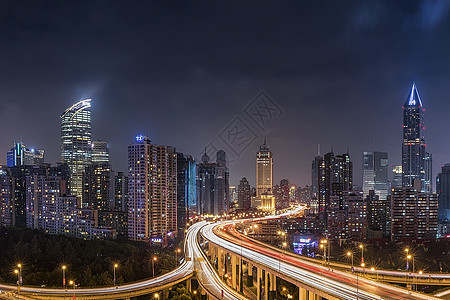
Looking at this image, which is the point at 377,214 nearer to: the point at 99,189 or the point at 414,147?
the point at 99,189

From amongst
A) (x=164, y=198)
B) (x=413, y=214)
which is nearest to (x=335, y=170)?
(x=413, y=214)

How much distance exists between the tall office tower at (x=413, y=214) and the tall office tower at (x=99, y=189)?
91.1 feet

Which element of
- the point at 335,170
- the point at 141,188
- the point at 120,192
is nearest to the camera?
the point at 141,188

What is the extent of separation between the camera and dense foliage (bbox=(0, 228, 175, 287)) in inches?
651

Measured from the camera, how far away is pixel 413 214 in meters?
31.5

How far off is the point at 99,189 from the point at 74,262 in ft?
82.8

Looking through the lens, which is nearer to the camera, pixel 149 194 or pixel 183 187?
pixel 149 194

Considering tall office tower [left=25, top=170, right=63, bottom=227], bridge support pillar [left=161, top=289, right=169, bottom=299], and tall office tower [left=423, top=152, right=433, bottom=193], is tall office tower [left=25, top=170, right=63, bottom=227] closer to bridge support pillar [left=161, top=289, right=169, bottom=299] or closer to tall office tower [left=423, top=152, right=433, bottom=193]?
bridge support pillar [left=161, top=289, right=169, bottom=299]

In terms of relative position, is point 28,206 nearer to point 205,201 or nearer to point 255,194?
point 205,201

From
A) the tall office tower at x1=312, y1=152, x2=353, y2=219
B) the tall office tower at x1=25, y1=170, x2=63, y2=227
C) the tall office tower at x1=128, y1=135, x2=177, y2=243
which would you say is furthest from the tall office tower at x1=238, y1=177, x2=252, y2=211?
the tall office tower at x1=25, y1=170, x2=63, y2=227

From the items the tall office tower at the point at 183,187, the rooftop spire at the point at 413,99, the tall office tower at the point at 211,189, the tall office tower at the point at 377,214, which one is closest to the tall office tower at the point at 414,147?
the rooftop spire at the point at 413,99

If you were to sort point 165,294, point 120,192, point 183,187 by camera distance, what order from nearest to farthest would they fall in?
point 165,294
point 183,187
point 120,192

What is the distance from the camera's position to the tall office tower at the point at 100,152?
71.2 m

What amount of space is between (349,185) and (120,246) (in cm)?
3244
